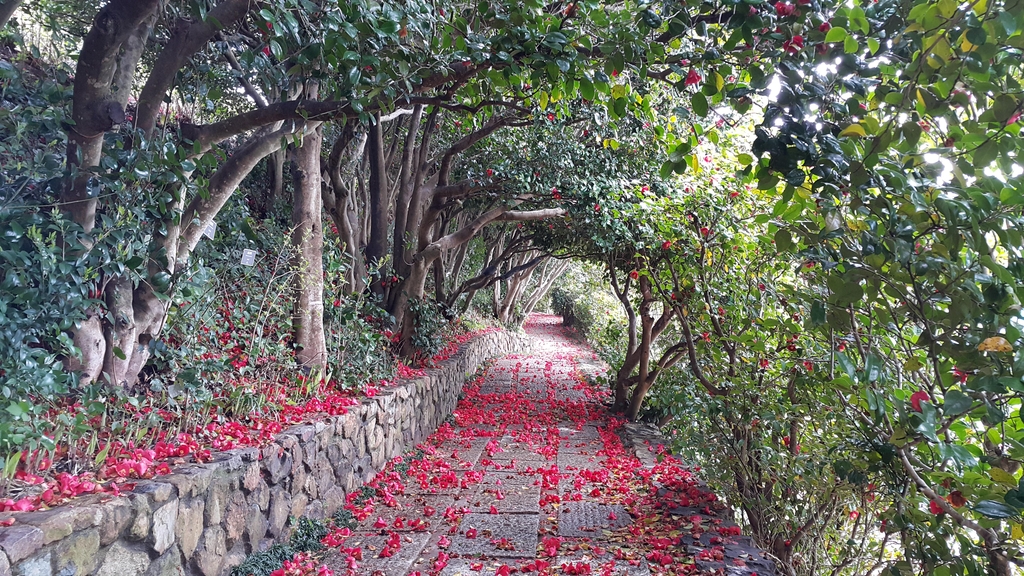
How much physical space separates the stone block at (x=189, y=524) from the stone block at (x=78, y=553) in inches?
19.6

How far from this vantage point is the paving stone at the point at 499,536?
11.8ft

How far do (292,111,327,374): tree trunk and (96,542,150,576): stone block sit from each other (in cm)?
239

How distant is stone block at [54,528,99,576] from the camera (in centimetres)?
196

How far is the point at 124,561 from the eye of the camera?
226 cm

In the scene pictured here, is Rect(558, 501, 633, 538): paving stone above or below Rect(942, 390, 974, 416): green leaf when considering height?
below

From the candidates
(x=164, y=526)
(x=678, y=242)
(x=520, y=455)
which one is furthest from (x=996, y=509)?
(x=520, y=455)

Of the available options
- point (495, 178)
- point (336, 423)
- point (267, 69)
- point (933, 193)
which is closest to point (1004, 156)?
point (933, 193)

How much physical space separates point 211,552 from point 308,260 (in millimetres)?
2579

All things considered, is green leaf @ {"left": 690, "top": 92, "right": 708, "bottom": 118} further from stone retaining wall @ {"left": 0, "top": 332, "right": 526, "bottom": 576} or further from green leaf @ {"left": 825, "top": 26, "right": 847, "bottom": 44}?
stone retaining wall @ {"left": 0, "top": 332, "right": 526, "bottom": 576}

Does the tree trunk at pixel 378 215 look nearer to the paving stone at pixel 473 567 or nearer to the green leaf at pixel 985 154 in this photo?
the paving stone at pixel 473 567

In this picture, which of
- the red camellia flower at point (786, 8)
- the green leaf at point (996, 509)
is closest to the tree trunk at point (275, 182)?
the red camellia flower at point (786, 8)

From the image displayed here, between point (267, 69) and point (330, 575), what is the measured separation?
283 cm

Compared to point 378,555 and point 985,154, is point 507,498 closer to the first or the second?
point 378,555

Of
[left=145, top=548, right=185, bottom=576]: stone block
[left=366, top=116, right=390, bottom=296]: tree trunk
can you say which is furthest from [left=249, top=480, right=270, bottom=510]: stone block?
[left=366, top=116, right=390, bottom=296]: tree trunk
